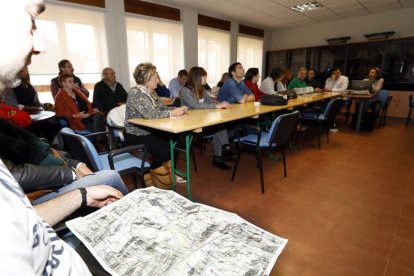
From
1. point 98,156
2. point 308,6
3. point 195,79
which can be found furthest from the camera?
point 308,6

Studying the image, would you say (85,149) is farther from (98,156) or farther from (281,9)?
(281,9)

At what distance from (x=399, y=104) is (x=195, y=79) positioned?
586 cm

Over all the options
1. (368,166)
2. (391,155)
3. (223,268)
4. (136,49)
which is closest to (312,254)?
(223,268)

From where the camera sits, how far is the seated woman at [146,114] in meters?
2.22

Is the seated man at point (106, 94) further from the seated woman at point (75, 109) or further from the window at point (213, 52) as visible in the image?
the window at point (213, 52)

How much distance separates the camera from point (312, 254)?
155cm

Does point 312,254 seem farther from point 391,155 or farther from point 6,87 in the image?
point 391,155

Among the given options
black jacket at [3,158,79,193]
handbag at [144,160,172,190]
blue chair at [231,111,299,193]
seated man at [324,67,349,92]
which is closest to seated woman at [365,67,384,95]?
seated man at [324,67,349,92]

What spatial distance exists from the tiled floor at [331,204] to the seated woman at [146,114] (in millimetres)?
555

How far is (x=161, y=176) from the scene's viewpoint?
2.27m

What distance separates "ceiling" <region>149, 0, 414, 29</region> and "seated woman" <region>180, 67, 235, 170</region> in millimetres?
3049

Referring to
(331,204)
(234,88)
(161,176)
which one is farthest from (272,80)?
(161,176)

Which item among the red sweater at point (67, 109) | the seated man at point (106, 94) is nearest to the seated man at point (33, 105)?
the red sweater at point (67, 109)

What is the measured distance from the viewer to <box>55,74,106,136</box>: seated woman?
311 centimetres
